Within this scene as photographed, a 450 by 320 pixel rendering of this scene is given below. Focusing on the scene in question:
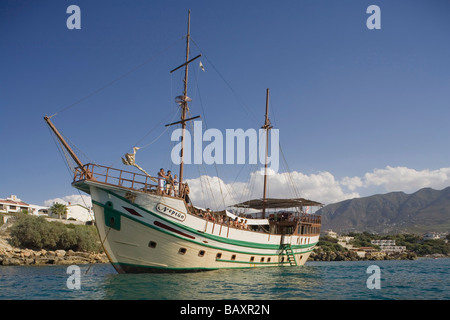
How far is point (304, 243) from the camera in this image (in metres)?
35.1

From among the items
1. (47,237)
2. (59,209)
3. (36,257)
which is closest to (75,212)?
(59,209)

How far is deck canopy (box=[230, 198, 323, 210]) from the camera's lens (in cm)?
3704

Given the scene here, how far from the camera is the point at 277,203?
127 feet

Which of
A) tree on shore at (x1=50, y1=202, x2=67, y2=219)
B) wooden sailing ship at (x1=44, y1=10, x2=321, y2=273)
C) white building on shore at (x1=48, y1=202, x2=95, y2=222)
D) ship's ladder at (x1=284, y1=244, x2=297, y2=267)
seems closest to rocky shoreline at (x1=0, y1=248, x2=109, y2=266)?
wooden sailing ship at (x1=44, y1=10, x2=321, y2=273)

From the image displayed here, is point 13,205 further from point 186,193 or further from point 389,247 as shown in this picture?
point 389,247

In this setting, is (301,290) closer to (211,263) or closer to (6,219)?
(211,263)

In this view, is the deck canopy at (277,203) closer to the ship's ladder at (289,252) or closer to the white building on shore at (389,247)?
the ship's ladder at (289,252)

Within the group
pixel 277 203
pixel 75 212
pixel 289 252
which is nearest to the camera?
pixel 289 252

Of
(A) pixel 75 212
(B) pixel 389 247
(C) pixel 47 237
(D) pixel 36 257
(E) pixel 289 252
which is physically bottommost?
(B) pixel 389 247

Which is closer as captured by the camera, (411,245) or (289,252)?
(289,252)

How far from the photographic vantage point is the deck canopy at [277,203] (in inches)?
1458

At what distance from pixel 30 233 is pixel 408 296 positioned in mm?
47878

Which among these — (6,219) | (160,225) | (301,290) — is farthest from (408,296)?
(6,219)

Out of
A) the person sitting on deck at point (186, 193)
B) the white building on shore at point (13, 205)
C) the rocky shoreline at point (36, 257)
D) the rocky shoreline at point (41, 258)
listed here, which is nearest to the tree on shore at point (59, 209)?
the white building on shore at point (13, 205)
